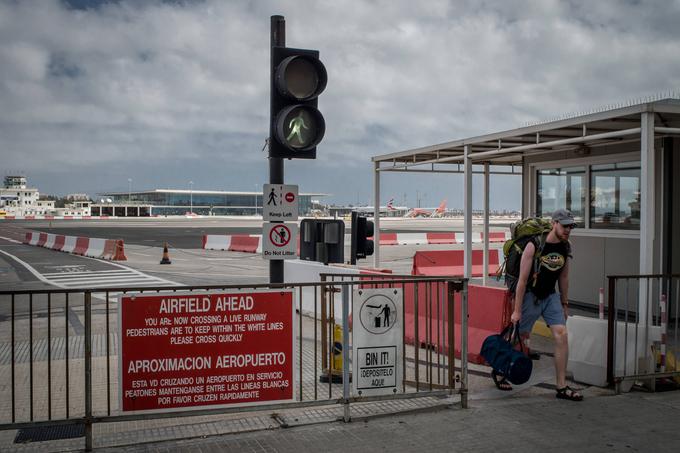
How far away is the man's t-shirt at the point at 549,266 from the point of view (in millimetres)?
6410

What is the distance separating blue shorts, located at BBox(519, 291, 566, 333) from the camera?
21.2 ft

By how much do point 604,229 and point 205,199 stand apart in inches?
6773

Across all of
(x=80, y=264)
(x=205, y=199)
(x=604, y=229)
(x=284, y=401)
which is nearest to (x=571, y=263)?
(x=604, y=229)

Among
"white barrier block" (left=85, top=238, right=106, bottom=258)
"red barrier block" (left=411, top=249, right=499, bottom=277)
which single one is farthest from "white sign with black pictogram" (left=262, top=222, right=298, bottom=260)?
"white barrier block" (left=85, top=238, right=106, bottom=258)

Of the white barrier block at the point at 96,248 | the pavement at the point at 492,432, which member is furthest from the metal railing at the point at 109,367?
the white barrier block at the point at 96,248

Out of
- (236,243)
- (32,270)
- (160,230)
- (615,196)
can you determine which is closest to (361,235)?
(615,196)

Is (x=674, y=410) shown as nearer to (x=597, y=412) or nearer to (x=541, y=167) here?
(x=597, y=412)

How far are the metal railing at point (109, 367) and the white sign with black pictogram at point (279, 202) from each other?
0.87m

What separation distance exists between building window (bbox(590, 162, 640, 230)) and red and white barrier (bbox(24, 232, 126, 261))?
19.5 m

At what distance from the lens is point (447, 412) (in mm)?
5738

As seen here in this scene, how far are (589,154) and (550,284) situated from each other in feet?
18.9

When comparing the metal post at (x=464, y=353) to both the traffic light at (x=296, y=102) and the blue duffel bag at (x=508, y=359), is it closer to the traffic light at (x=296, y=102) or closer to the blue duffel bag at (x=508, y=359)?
the blue duffel bag at (x=508, y=359)

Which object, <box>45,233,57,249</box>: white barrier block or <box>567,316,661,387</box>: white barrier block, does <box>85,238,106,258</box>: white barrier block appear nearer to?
<box>45,233,57,249</box>: white barrier block

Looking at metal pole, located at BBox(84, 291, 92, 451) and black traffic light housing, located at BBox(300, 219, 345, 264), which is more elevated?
black traffic light housing, located at BBox(300, 219, 345, 264)
